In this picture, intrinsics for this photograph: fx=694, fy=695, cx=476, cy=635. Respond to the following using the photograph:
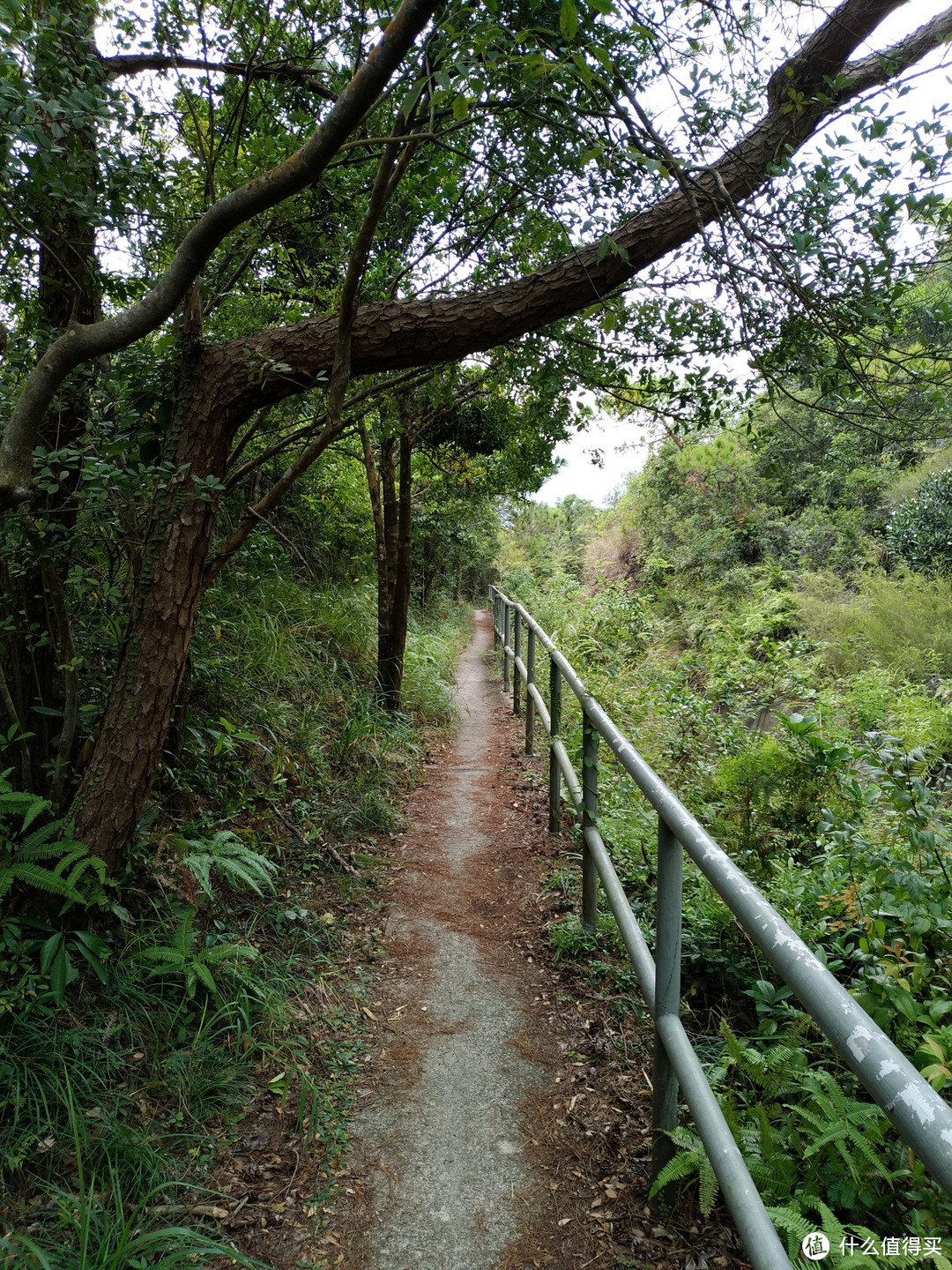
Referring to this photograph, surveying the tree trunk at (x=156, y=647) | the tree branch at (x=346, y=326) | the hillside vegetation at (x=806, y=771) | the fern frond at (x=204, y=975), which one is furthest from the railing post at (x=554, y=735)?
the fern frond at (x=204, y=975)

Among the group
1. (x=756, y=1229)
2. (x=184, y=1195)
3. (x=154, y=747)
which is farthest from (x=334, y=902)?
(x=756, y=1229)

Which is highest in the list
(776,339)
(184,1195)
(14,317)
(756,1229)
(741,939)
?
(776,339)

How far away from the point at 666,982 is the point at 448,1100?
1.11m

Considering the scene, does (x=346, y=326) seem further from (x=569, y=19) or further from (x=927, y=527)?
(x=927, y=527)

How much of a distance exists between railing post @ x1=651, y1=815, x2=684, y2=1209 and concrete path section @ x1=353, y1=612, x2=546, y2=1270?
0.45 metres

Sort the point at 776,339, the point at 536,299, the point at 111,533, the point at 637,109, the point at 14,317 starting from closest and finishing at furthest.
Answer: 1. the point at 637,109
2. the point at 111,533
3. the point at 536,299
4. the point at 14,317
5. the point at 776,339

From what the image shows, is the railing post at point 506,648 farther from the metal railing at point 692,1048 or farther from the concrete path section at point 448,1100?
the metal railing at point 692,1048

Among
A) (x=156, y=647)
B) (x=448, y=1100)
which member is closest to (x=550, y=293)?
(x=156, y=647)

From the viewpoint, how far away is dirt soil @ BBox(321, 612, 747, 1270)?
6.00ft

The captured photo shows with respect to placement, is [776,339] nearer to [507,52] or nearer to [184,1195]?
[507,52]

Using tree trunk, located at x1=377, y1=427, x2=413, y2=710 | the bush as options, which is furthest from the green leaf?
the bush

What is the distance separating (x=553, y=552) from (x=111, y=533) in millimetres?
21188

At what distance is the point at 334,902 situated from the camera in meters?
3.55

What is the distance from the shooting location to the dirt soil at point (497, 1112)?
1.83m
